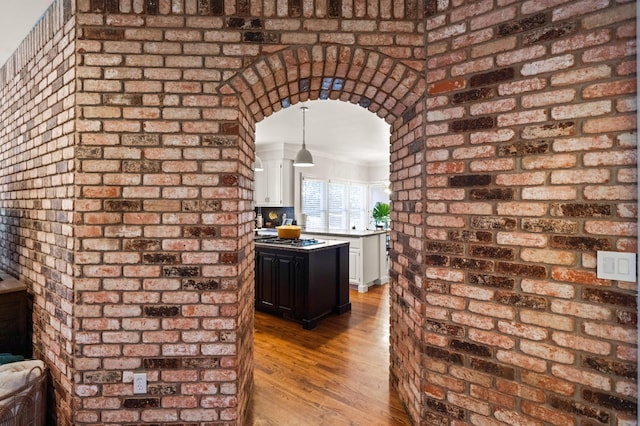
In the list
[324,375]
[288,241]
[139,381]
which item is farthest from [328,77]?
[288,241]

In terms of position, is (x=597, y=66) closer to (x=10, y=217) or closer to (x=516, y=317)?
(x=516, y=317)

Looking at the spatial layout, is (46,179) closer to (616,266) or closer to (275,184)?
(616,266)

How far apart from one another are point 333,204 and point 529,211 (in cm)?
672

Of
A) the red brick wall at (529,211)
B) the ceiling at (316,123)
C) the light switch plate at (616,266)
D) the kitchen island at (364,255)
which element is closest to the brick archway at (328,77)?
the red brick wall at (529,211)

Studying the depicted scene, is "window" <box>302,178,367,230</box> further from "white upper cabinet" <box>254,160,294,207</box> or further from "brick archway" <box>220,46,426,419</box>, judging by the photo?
"brick archway" <box>220,46,426,419</box>

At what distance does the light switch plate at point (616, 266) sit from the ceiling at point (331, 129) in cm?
318

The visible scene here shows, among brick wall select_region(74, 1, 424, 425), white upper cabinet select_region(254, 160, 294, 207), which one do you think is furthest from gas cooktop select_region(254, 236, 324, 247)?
white upper cabinet select_region(254, 160, 294, 207)

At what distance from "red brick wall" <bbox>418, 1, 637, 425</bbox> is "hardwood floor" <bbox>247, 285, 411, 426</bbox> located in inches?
22.1

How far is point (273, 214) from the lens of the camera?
23.5ft

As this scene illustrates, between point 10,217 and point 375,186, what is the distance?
8.07 metres

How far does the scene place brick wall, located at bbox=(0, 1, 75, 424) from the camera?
1.81 metres

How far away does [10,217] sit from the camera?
2639 mm

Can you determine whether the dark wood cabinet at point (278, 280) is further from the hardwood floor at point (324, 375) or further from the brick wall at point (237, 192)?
the brick wall at point (237, 192)

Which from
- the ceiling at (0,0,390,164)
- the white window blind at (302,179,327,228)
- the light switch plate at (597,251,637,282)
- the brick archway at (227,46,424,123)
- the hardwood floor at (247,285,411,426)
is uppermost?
the ceiling at (0,0,390,164)
